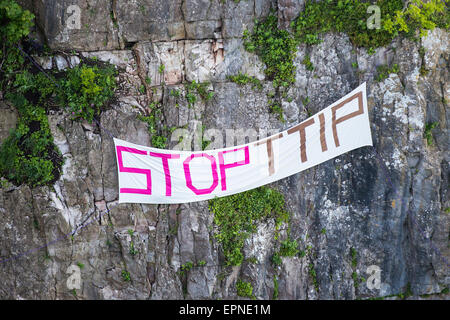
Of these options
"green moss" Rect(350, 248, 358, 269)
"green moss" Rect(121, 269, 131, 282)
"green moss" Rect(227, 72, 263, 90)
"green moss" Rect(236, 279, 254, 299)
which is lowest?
"green moss" Rect(236, 279, 254, 299)

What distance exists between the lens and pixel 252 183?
29.8 feet

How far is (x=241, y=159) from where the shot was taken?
9.05 meters

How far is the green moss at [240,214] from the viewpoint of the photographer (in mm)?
9398

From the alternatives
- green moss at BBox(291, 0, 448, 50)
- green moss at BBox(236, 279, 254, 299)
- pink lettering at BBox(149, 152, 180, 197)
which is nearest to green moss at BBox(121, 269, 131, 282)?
pink lettering at BBox(149, 152, 180, 197)

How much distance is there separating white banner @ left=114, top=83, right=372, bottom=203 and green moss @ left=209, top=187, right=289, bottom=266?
0.39m

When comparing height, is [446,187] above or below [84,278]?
above

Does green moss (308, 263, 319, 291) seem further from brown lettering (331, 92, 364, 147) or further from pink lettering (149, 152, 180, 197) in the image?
pink lettering (149, 152, 180, 197)

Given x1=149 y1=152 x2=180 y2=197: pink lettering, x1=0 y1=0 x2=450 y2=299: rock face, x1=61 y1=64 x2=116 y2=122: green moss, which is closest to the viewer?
x1=149 y1=152 x2=180 y2=197: pink lettering

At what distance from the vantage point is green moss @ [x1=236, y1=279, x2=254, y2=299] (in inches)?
371

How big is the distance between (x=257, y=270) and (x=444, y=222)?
4657 mm

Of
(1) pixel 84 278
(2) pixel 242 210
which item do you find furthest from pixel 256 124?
(1) pixel 84 278

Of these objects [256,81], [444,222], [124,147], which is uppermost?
[256,81]

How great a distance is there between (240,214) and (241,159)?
140cm

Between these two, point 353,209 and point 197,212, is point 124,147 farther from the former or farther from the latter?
point 353,209
